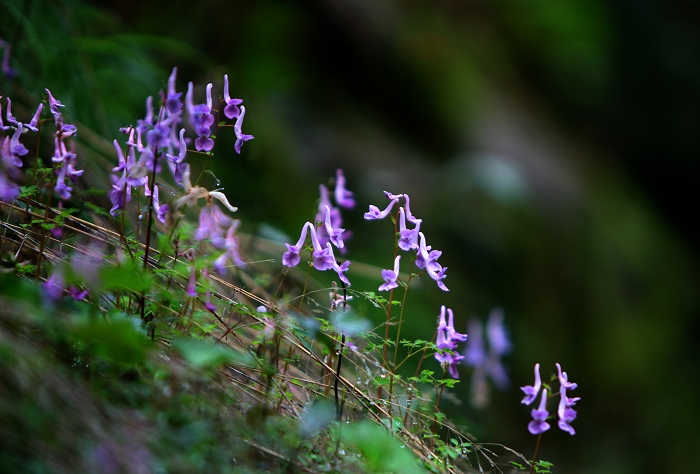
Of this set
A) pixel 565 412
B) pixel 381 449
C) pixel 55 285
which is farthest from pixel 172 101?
pixel 565 412

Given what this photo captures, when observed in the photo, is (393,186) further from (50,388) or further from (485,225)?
(50,388)

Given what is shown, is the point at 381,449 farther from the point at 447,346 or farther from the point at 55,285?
the point at 55,285

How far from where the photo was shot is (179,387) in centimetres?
118

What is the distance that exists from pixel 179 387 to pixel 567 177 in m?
5.31

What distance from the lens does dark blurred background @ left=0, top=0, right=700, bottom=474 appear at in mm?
4977

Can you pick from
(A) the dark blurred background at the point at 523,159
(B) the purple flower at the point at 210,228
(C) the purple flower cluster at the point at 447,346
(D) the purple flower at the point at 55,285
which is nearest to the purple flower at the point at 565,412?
→ (C) the purple flower cluster at the point at 447,346

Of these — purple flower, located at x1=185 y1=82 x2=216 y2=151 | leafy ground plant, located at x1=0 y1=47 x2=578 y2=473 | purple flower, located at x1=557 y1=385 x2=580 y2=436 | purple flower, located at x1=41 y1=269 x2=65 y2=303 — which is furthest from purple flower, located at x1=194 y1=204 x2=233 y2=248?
purple flower, located at x1=557 y1=385 x2=580 y2=436

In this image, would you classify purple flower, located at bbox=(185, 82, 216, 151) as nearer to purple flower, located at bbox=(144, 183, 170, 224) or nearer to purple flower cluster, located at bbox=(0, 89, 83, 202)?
purple flower, located at bbox=(144, 183, 170, 224)

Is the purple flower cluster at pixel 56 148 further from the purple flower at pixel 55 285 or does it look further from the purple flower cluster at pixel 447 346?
the purple flower cluster at pixel 447 346

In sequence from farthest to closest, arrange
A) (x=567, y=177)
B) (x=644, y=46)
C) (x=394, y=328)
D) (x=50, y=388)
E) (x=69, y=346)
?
1. (x=644, y=46)
2. (x=567, y=177)
3. (x=394, y=328)
4. (x=69, y=346)
5. (x=50, y=388)

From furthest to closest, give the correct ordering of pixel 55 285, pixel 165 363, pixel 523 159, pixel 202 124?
1. pixel 523 159
2. pixel 202 124
3. pixel 55 285
4. pixel 165 363

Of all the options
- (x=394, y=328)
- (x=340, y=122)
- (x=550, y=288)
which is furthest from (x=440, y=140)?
(x=394, y=328)

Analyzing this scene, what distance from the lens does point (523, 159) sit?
19.0ft

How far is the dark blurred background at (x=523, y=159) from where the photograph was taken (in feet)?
16.3
